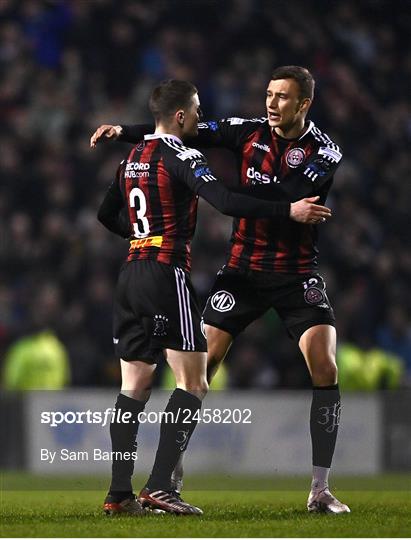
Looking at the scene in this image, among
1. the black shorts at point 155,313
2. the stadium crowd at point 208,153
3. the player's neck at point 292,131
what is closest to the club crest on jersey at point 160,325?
the black shorts at point 155,313

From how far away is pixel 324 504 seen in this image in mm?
5680

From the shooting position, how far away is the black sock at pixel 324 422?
5.81 m

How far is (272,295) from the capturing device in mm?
6035

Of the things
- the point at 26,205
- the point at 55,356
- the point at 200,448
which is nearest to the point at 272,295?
the point at 200,448

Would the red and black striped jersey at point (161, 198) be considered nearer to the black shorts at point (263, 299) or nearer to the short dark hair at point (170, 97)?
the short dark hair at point (170, 97)

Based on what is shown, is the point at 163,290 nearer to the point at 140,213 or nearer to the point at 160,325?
the point at 160,325

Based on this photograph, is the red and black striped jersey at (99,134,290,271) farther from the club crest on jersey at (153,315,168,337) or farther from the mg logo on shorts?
the mg logo on shorts

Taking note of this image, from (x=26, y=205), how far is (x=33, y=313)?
4.86 feet

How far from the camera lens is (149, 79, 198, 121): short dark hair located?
5.56 metres

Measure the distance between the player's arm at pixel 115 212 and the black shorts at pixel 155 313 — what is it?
356 mm

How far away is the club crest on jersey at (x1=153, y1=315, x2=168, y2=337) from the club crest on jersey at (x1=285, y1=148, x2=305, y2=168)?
1.06 m

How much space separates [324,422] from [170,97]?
1679 mm

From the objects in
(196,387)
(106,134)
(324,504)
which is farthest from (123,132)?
(324,504)

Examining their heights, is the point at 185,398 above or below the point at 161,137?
below
